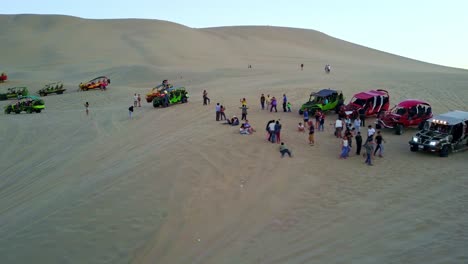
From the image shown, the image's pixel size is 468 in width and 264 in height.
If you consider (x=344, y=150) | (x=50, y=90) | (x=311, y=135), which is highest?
(x=50, y=90)

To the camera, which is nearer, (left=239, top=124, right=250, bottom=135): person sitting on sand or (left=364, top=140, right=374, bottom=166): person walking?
(left=364, top=140, right=374, bottom=166): person walking

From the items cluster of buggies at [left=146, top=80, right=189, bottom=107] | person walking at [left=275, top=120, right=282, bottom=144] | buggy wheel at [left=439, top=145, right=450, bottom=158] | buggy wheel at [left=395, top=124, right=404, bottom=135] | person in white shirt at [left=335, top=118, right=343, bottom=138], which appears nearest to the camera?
buggy wheel at [left=439, top=145, right=450, bottom=158]

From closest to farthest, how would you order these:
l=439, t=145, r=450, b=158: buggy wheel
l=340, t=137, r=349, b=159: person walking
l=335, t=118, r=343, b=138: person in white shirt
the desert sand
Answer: the desert sand
l=439, t=145, r=450, b=158: buggy wheel
l=340, t=137, r=349, b=159: person walking
l=335, t=118, r=343, b=138: person in white shirt

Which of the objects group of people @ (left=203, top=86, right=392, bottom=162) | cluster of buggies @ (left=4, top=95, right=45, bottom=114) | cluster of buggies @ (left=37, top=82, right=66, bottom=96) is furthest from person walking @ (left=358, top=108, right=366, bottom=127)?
cluster of buggies @ (left=37, top=82, right=66, bottom=96)

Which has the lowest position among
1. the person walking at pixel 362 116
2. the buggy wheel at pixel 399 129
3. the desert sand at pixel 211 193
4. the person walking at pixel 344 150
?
the desert sand at pixel 211 193

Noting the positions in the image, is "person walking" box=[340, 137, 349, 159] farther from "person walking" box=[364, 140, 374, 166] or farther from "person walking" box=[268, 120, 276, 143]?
"person walking" box=[268, 120, 276, 143]

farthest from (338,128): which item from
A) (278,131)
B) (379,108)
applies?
(379,108)

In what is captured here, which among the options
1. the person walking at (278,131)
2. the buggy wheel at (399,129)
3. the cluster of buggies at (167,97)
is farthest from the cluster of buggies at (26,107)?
the buggy wheel at (399,129)

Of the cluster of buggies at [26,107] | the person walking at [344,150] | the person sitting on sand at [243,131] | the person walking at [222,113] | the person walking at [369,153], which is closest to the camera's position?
the person walking at [369,153]

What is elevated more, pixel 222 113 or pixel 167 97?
pixel 167 97

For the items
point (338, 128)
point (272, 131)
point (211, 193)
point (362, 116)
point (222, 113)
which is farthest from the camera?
point (222, 113)

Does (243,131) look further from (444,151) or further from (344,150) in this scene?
(444,151)

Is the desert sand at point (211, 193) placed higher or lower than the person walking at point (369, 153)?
lower

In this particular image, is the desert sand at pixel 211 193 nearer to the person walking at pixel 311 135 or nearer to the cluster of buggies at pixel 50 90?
the person walking at pixel 311 135
